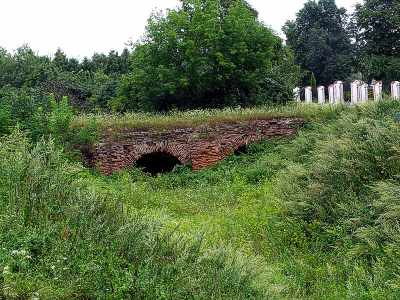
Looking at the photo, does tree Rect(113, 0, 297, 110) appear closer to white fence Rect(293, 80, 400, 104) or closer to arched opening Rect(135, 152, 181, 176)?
arched opening Rect(135, 152, 181, 176)

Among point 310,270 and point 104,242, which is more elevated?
point 104,242

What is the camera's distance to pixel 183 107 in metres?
20.8

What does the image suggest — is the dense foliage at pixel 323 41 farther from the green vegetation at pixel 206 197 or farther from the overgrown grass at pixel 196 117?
the overgrown grass at pixel 196 117

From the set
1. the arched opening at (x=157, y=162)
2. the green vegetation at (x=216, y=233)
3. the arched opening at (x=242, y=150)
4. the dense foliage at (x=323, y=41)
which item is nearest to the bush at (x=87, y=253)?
the green vegetation at (x=216, y=233)

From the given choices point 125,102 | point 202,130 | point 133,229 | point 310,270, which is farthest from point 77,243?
point 125,102

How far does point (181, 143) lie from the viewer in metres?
16.8

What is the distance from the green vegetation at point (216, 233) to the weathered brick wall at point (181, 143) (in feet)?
12.0

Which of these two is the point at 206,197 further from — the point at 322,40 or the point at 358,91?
the point at 322,40

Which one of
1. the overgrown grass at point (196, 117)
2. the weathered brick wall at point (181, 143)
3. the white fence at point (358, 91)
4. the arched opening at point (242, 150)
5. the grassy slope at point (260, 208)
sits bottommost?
the grassy slope at point (260, 208)

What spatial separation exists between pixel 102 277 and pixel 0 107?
1065cm

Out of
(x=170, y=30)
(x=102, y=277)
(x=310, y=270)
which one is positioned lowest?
(x=310, y=270)

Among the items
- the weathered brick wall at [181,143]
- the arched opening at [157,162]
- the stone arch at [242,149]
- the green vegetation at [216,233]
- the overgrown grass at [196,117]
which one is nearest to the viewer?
the green vegetation at [216,233]

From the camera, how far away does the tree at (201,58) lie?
1969 cm

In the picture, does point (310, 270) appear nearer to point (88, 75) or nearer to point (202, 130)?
point (202, 130)
